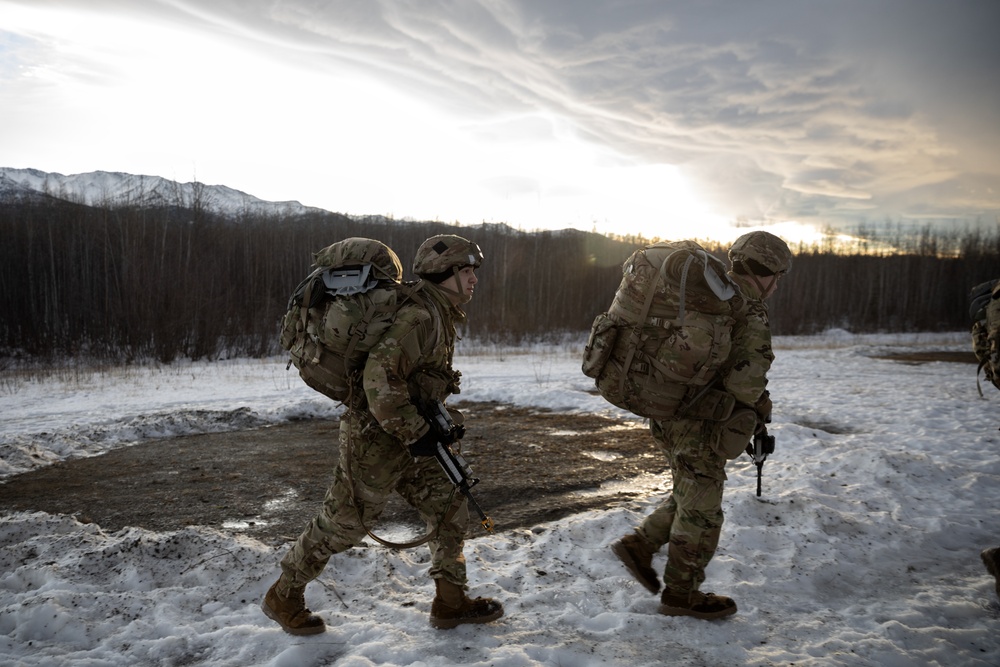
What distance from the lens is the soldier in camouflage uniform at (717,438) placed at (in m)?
3.05

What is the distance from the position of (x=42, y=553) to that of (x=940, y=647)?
17.6ft

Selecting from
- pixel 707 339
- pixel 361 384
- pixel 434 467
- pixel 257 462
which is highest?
pixel 707 339

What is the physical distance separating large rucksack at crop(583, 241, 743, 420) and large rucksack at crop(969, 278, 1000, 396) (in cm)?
225

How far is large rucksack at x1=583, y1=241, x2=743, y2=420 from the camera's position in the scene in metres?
3.00

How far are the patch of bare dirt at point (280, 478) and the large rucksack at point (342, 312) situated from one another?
2086mm

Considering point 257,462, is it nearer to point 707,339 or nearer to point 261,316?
point 707,339

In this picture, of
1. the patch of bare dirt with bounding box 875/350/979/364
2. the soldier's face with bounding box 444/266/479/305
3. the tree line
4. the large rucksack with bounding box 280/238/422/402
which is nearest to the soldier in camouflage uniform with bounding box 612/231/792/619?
the soldier's face with bounding box 444/266/479/305

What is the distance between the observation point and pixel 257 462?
6566 millimetres

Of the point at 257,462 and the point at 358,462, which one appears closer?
the point at 358,462

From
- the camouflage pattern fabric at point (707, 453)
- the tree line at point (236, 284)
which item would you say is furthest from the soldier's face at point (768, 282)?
the tree line at point (236, 284)

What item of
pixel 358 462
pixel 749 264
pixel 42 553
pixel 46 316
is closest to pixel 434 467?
pixel 358 462

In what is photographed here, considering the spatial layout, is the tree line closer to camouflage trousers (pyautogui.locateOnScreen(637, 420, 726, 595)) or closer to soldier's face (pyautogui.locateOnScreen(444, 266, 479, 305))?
soldier's face (pyautogui.locateOnScreen(444, 266, 479, 305))

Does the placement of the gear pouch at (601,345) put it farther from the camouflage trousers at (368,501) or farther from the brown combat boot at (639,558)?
the brown combat boot at (639,558)

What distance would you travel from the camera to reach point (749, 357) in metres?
3.03
